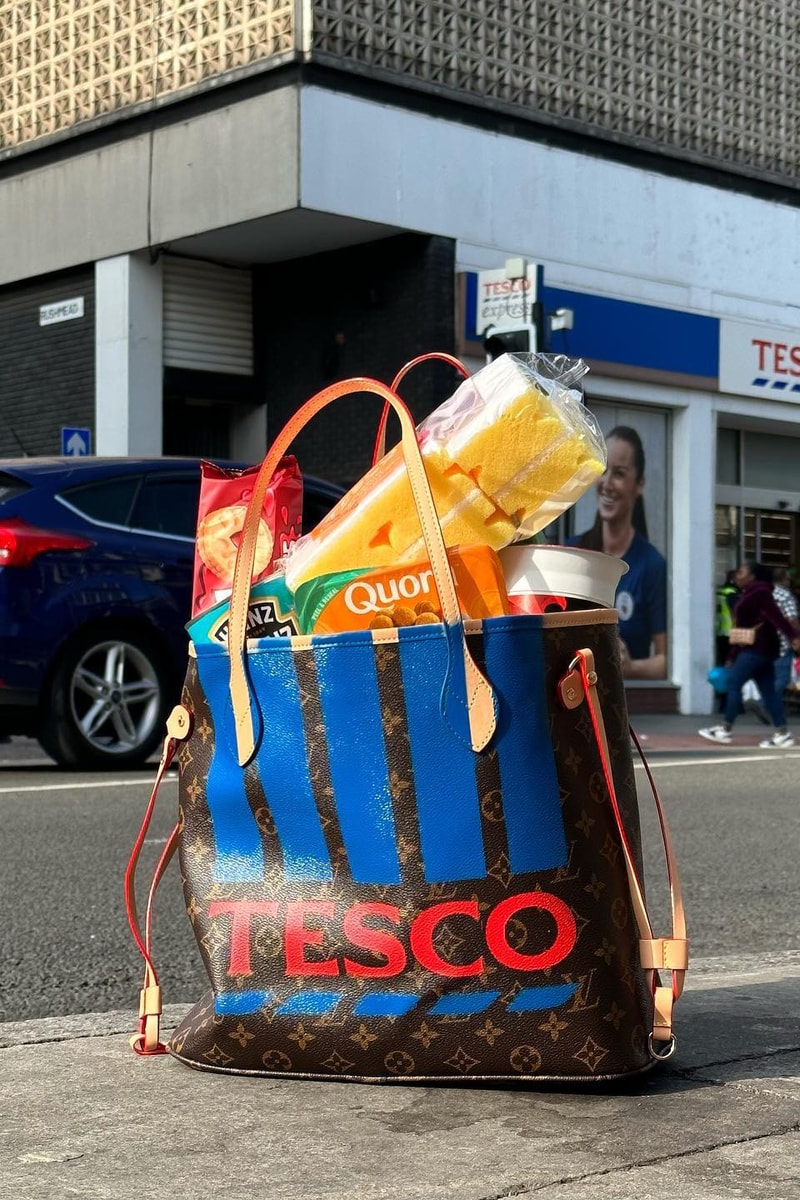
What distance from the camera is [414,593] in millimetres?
2779

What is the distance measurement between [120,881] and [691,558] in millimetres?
14627

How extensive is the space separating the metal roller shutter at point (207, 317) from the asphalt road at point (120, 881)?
882cm

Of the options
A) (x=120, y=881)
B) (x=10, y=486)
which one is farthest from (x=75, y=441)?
(x=120, y=881)

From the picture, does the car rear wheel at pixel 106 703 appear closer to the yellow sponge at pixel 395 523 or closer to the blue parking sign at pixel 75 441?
the yellow sponge at pixel 395 523

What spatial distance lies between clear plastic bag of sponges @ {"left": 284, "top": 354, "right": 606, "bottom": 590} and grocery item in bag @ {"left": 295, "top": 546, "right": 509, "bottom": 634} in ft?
0.18

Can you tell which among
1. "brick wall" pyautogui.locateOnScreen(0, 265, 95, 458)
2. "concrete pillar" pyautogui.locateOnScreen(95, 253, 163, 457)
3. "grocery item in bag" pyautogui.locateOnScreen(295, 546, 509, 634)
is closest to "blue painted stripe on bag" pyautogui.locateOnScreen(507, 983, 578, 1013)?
"grocery item in bag" pyautogui.locateOnScreen(295, 546, 509, 634)

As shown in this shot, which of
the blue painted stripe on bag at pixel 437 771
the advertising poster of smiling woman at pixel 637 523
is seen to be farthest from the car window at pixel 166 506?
the advertising poster of smiling woman at pixel 637 523

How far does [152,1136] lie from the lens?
2.49 meters

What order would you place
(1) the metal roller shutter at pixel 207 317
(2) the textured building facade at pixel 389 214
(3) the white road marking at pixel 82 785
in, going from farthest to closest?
(1) the metal roller shutter at pixel 207 317
(2) the textured building facade at pixel 389 214
(3) the white road marking at pixel 82 785

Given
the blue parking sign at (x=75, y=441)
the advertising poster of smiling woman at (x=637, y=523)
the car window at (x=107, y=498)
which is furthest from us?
the advertising poster of smiling woman at (x=637, y=523)

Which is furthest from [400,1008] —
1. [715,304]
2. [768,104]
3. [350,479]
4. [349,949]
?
[768,104]

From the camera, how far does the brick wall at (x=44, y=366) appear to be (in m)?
18.1

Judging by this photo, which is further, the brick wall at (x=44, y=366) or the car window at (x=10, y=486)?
the brick wall at (x=44, y=366)

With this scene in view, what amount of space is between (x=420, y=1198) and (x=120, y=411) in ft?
51.2
